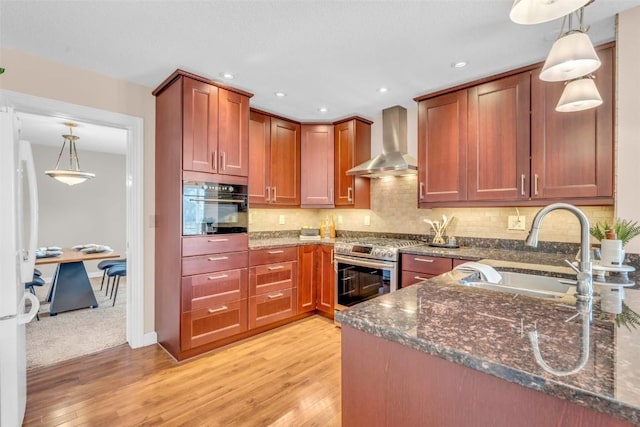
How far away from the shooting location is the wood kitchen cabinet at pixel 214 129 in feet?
8.26

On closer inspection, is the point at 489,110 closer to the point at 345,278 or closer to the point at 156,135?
the point at 345,278

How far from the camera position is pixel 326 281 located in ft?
11.3

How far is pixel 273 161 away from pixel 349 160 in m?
0.92

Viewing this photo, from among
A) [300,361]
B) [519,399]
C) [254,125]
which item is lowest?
[300,361]

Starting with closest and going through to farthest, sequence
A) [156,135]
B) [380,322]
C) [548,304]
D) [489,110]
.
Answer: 1. [380,322]
2. [548,304]
3. [489,110]
4. [156,135]

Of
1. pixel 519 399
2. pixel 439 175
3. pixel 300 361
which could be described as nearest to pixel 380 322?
pixel 519 399

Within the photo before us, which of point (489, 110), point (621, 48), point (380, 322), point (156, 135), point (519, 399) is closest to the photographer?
point (519, 399)

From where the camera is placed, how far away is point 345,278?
3.26 m

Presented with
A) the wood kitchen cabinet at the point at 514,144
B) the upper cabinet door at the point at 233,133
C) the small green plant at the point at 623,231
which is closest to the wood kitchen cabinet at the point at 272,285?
the upper cabinet door at the point at 233,133

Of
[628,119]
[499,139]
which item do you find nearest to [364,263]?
[499,139]

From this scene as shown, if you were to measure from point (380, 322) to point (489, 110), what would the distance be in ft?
8.02

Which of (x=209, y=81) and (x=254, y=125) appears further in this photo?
(x=254, y=125)

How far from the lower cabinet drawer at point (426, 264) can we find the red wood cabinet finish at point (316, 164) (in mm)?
1309

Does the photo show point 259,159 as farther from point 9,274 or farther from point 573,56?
point 573,56
